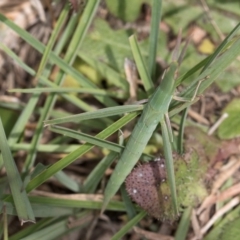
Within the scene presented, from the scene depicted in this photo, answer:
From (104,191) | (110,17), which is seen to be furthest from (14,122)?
(110,17)

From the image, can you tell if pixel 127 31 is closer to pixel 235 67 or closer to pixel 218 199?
pixel 235 67

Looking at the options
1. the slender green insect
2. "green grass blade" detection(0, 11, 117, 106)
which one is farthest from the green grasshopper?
"green grass blade" detection(0, 11, 117, 106)

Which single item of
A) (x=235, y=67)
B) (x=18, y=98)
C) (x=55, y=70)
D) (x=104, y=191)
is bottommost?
(x=104, y=191)

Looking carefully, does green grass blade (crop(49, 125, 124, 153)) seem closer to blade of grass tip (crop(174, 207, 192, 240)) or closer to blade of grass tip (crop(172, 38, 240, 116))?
blade of grass tip (crop(172, 38, 240, 116))

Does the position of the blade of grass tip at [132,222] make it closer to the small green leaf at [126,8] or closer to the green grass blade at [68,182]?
the green grass blade at [68,182]

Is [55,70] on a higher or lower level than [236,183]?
higher
